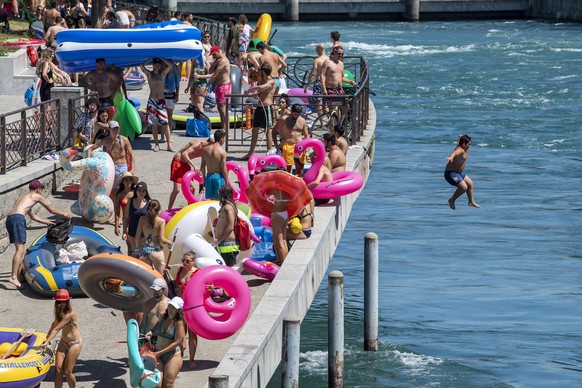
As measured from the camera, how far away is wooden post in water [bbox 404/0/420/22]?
67.8 meters

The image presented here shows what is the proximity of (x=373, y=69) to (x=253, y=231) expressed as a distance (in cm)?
3646

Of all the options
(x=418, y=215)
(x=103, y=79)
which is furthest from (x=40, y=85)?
(x=418, y=215)

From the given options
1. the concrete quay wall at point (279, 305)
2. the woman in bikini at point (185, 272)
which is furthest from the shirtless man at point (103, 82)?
the woman in bikini at point (185, 272)

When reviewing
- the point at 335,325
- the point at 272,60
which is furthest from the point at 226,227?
the point at 272,60

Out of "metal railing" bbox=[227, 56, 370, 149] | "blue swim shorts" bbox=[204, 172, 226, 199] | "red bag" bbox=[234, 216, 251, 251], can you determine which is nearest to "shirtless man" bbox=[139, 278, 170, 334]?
"red bag" bbox=[234, 216, 251, 251]

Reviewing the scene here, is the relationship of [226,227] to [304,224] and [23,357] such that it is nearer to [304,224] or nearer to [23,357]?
[304,224]

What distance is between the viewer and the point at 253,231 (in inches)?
636

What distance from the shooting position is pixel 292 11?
225 ft

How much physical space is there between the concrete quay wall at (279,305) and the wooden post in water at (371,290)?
58cm

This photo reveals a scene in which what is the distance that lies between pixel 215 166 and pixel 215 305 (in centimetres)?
493

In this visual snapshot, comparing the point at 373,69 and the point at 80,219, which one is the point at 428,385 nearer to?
the point at 80,219

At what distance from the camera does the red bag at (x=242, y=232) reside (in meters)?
15.2

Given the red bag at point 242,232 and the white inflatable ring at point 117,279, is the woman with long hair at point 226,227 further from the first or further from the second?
the white inflatable ring at point 117,279

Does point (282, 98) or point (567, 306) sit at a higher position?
point (282, 98)
